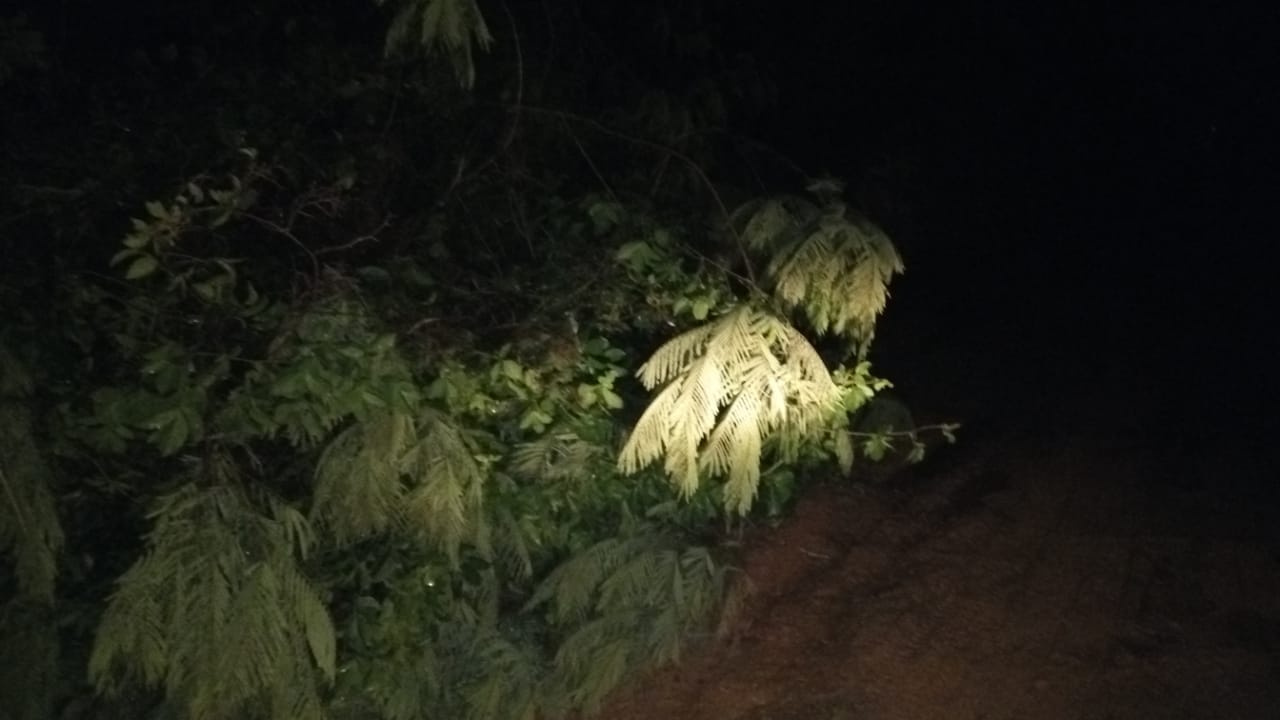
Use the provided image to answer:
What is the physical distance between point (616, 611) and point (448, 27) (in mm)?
2298

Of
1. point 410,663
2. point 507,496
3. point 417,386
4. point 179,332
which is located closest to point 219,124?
point 179,332

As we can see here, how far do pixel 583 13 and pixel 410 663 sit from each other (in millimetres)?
3281

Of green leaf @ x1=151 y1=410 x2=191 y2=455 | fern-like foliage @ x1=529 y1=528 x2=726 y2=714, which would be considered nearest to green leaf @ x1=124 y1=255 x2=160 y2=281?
green leaf @ x1=151 y1=410 x2=191 y2=455

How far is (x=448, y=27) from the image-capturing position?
178 inches

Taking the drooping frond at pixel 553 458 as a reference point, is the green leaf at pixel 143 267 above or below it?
above

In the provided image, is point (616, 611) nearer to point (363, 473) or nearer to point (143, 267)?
point (363, 473)

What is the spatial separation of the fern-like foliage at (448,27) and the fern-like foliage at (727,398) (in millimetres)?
1353

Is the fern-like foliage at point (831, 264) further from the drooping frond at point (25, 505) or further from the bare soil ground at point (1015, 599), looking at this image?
the drooping frond at point (25, 505)

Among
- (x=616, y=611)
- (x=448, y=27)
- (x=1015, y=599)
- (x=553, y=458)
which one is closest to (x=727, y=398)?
(x=553, y=458)

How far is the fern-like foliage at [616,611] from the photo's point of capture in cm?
497

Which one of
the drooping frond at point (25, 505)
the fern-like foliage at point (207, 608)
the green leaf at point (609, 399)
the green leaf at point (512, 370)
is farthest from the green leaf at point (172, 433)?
the green leaf at point (609, 399)

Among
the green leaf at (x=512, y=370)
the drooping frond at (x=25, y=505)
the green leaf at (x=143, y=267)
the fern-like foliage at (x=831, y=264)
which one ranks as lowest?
the drooping frond at (x=25, y=505)

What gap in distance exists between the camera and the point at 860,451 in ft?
19.1

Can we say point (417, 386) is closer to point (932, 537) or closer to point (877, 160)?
point (932, 537)
